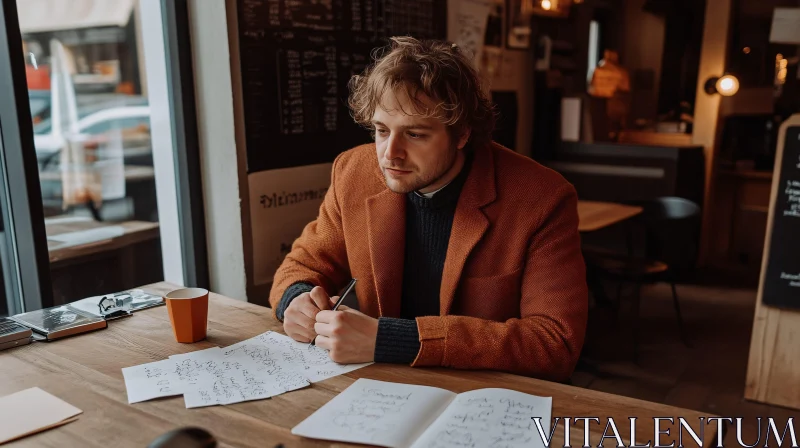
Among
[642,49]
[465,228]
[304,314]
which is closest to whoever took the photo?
[304,314]

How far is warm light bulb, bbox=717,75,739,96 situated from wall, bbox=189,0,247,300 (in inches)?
180

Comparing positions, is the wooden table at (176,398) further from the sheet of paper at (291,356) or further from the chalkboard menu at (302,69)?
the chalkboard menu at (302,69)

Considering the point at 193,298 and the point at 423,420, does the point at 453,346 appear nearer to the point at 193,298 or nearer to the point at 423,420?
the point at 423,420

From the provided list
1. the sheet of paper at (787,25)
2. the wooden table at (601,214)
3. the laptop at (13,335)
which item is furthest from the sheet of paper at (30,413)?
the sheet of paper at (787,25)

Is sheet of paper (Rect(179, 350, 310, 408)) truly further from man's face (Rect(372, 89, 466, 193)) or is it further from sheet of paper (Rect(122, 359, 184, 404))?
man's face (Rect(372, 89, 466, 193))

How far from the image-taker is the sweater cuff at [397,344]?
1312mm

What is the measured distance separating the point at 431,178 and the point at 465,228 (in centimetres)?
15

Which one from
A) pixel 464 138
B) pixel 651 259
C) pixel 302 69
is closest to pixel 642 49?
pixel 651 259

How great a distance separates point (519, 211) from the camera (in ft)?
5.19

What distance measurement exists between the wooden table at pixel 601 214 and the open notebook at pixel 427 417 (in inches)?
87.7

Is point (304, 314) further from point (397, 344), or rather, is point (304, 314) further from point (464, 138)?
point (464, 138)

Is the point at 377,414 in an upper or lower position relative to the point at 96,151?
lower

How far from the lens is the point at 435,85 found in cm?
154

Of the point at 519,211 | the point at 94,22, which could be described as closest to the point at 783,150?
the point at 519,211
